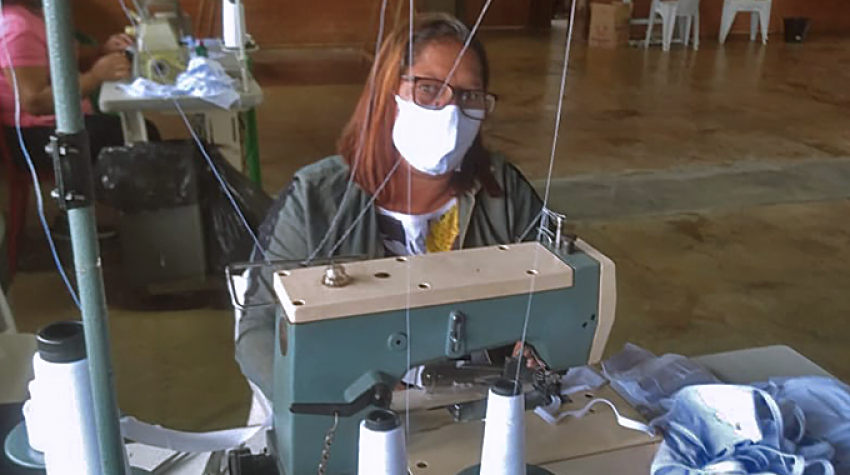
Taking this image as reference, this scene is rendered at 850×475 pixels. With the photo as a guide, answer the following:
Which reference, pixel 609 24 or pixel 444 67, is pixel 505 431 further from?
pixel 609 24

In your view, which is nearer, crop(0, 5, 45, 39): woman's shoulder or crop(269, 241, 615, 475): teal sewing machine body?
crop(269, 241, 615, 475): teal sewing machine body

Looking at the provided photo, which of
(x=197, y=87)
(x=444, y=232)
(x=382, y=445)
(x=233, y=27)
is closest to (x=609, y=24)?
(x=233, y=27)

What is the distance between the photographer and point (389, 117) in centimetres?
140

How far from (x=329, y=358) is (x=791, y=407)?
1.94 ft

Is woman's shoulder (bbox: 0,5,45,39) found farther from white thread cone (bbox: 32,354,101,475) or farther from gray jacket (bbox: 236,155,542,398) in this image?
white thread cone (bbox: 32,354,101,475)

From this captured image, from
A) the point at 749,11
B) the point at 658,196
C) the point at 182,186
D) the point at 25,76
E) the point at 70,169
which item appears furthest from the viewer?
the point at 749,11

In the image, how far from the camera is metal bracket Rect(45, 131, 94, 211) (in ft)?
2.32

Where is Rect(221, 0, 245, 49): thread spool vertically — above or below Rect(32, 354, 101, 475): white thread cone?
above

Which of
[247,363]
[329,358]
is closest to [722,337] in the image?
[247,363]

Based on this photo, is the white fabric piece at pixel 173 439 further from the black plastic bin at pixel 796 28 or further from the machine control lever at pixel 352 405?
the black plastic bin at pixel 796 28

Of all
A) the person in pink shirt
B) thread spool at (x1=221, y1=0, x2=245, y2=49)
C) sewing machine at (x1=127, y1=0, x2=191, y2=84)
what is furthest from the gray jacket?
thread spool at (x1=221, y1=0, x2=245, y2=49)

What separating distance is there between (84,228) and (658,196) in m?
3.90

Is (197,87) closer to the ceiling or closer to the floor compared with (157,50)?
closer to the floor

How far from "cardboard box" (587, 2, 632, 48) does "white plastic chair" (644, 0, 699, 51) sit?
0.26 meters
